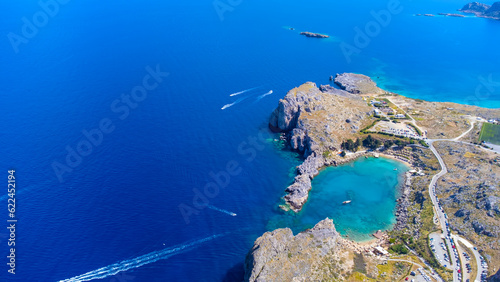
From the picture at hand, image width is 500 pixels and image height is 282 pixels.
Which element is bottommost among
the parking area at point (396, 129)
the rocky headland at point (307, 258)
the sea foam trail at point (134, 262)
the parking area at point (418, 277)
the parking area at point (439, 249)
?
the parking area at point (396, 129)

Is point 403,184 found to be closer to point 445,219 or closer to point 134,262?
point 445,219

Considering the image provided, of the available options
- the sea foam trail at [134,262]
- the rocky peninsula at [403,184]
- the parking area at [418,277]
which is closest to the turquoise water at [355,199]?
the rocky peninsula at [403,184]

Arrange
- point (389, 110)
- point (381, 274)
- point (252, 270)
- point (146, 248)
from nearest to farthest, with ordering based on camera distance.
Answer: point (252, 270), point (381, 274), point (146, 248), point (389, 110)

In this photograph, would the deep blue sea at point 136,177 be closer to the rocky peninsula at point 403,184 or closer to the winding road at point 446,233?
the rocky peninsula at point 403,184

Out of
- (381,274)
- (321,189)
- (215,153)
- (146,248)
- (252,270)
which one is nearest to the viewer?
(252,270)

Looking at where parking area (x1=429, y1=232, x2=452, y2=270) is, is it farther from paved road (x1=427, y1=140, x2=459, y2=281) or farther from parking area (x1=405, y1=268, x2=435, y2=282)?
parking area (x1=405, y1=268, x2=435, y2=282)

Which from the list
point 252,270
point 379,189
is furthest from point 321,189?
point 252,270

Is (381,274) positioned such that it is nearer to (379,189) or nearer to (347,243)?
(347,243)
